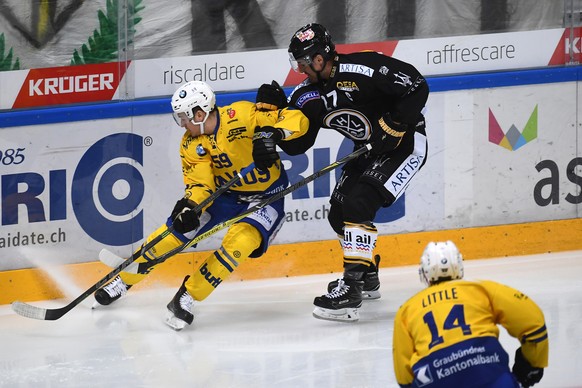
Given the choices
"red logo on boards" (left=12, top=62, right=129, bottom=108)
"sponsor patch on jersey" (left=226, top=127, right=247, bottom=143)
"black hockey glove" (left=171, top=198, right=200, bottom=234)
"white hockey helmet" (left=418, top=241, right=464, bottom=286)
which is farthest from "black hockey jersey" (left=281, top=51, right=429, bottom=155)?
"white hockey helmet" (left=418, top=241, right=464, bottom=286)

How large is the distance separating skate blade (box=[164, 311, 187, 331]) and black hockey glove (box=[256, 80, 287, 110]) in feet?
3.27

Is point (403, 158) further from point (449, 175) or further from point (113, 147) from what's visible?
point (113, 147)

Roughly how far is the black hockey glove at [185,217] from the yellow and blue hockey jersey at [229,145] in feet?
0.14

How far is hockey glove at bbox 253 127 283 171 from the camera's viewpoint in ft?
16.8

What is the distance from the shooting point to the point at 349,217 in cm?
521

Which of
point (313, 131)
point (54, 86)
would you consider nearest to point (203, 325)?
point (313, 131)

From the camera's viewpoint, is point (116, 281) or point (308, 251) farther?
point (308, 251)

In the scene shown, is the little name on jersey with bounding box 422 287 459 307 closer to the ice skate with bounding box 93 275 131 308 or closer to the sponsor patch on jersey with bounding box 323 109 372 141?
the sponsor patch on jersey with bounding box 323 109 372 141

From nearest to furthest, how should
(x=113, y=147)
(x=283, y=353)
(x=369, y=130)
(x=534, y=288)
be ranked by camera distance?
(x=283, y=353)
(x=369, y=130)
(x=534, y=288)
(x=113, y=147)

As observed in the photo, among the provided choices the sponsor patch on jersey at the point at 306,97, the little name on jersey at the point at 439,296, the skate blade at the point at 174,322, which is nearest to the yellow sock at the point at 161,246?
the skate blade at the point at 174,322

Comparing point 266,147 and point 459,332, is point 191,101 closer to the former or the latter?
point 266,147

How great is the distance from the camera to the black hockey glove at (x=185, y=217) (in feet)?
17.1

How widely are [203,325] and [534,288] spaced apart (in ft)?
5.21

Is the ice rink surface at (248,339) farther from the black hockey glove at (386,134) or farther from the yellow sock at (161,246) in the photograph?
the black hockey glove at (386,134)
